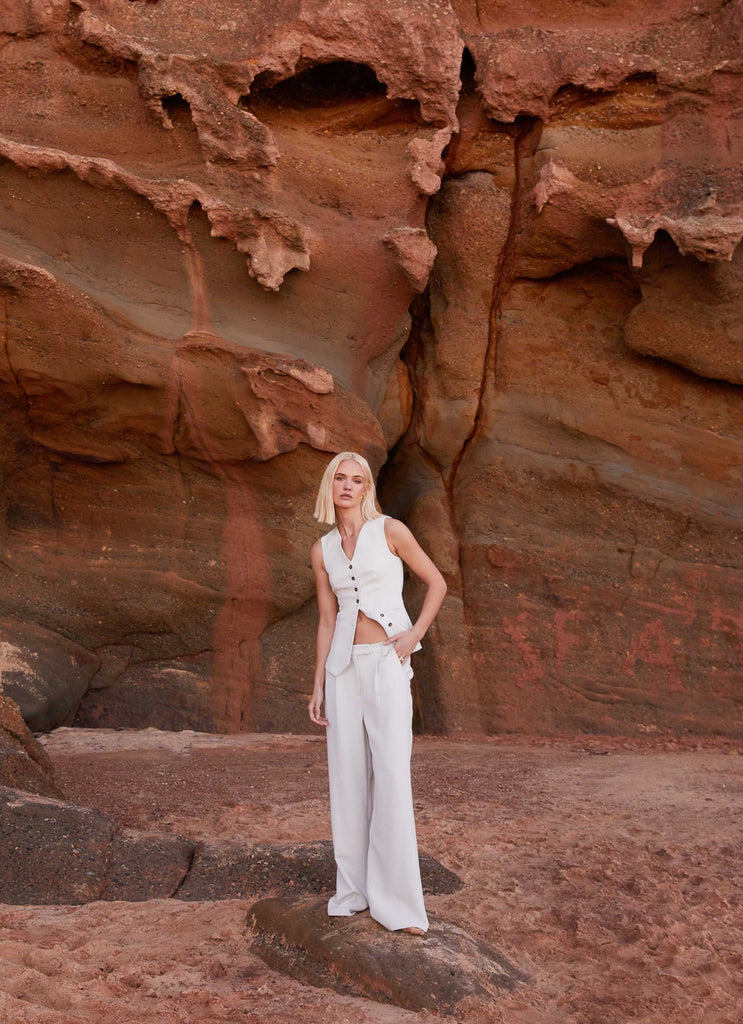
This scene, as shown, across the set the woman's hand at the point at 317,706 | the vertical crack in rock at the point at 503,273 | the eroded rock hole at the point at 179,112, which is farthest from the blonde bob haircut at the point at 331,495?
the vertical crack in rock at the point at 503,273

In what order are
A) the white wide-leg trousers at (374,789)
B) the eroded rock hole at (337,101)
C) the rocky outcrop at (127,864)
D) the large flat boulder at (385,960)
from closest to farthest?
the large flat boulder at (385,960)
the white wide-leg trousers at (374,789)
the rocky outcrop at (127,864)
the eroded rock hole at (337,101)

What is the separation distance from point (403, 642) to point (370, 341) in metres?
4.59

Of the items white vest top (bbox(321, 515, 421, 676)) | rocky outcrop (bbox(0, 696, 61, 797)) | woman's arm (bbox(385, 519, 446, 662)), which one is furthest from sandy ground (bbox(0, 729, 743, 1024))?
woman's arm (bbox(385, 519, 446, 662))

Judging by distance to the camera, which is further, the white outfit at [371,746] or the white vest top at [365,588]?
the white vest top at [365,588]

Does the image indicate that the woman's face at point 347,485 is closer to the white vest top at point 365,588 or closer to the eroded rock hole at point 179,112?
the white vest top at point 365,588

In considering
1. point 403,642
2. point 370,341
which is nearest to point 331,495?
point 403,642

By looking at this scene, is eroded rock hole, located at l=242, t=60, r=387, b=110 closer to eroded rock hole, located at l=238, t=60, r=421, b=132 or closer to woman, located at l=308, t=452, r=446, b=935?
eroded rock hole, located at l=238, t=60, r=421, b=132

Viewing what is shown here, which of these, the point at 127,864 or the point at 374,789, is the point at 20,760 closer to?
the point at 127,864

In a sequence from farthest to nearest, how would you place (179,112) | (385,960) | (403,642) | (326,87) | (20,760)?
(326,87) < (179,112) < (20,760) < (403,642) < (385,960)

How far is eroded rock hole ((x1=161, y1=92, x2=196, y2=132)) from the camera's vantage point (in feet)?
21.7

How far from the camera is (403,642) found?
2926 millimetres

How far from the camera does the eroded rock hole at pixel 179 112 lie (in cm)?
661

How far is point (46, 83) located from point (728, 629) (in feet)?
19.9

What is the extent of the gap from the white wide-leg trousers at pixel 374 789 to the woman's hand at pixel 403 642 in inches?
0.7
